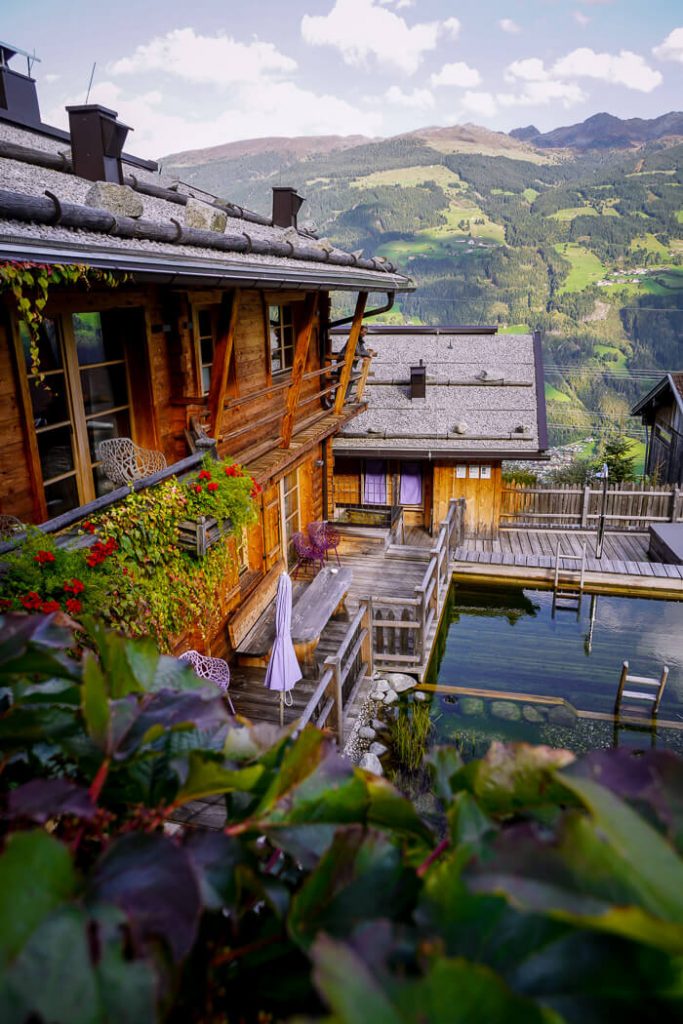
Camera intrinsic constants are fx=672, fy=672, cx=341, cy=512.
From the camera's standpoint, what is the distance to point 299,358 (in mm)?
9398

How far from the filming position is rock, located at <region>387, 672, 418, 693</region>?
35.0ft

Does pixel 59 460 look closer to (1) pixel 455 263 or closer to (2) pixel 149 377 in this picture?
(2) pixel 149 377

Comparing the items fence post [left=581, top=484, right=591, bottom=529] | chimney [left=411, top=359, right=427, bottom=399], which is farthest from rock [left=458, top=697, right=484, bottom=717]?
chimney [left=411, top=359, right=427, bottom=399]

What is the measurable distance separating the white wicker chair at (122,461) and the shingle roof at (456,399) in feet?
33.5

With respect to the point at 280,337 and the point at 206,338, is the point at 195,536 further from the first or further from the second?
the point at 280,337

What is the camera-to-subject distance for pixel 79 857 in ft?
2.87

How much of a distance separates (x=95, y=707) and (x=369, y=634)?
981 cm

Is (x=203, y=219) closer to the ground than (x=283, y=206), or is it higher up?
closer to the ground

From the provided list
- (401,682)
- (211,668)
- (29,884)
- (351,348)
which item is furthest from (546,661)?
A: (29,884)

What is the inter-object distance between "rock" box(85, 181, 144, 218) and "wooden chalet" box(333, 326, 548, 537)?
10541 millimetres

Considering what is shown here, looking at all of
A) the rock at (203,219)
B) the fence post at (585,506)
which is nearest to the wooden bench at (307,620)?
the rock at (203,219)

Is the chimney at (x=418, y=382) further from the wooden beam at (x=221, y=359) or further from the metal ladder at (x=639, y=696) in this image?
the wooden beam at (x=221, y=359)

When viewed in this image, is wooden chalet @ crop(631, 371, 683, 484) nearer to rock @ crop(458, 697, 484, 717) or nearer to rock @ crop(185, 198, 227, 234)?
rock @ crop(458, 697, 484, 717)

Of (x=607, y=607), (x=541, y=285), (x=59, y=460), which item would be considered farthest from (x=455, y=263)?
(x=59, y=460)
